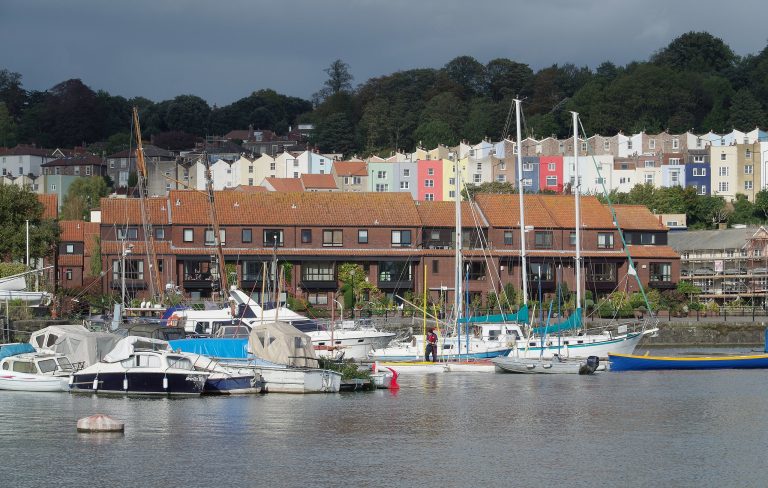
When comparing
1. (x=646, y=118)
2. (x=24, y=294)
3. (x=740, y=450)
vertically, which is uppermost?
(x=646, y=118)

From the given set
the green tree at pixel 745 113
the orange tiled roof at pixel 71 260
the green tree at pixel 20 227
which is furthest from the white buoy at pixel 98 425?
the green tree at pixel 745 113

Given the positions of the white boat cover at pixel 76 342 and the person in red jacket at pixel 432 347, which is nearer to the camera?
the white boat cover at pixel 76 342

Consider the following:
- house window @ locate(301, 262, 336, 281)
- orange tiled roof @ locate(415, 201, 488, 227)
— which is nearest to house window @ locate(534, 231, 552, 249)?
orange tiled roof @ locate(415, 201, 488, 227)

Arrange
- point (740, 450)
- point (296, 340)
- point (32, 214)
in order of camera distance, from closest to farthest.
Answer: point (740, 450) → point (296, 340) → point (32, 214)

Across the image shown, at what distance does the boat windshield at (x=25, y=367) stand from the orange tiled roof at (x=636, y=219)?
5387 centimetres

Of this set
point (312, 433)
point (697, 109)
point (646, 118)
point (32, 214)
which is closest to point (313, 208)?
point (32, 214)

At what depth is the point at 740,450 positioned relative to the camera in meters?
36.0

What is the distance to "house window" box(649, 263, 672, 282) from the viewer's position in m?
92.9

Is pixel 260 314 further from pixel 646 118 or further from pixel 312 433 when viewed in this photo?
pixel 646 118

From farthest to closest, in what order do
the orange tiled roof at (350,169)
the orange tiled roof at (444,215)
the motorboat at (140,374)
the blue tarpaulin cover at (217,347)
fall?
the orange tiled roof at (350,169) → the orange tiled roof at (444,215) → the blue tarpaulin cover at (217,347) → the motorboat at (140,374)

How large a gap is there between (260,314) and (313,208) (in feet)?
95.7

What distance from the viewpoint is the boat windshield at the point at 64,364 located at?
1952 inches

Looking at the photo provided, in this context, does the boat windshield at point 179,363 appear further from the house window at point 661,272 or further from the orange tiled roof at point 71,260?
the orange tiled roof at point 71,260

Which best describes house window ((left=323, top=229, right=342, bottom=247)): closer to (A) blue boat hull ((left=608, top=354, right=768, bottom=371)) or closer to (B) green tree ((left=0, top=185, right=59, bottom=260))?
(B) green tree ((left=0, top=185, right=59, bottom=260))
